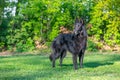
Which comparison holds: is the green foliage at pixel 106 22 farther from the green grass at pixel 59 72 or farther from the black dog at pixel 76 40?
the black dog at pixel 76 40

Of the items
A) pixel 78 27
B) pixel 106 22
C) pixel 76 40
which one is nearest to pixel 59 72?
pixel 76 40

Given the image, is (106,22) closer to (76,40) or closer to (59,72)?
(76,40)

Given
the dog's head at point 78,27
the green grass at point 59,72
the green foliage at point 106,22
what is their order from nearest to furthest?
the green grass at point 59,72 < the dog's head at point 78,27 < the green foliage at point 106,22

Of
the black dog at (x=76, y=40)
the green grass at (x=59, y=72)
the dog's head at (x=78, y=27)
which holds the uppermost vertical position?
the dog's head at (x=78, y=27)

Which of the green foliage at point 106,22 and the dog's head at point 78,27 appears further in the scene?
the green foliage at point 106,22

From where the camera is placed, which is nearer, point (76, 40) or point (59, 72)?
point (59, 72)

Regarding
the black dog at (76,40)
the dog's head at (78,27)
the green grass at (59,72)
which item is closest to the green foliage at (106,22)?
the green grass at (59,72)

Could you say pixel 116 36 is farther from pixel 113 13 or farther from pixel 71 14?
pixel 71 14

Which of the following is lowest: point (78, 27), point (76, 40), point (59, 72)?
point (59, 72)

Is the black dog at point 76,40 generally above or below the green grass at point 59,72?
above

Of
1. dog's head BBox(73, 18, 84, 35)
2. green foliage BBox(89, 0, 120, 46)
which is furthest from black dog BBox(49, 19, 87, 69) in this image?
green foliage BBox(89, 0, 120, 46)

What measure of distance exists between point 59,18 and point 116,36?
181 inches

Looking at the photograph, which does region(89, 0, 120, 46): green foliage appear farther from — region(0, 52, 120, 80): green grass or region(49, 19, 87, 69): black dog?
region(49, 19, 87, 69): black dog

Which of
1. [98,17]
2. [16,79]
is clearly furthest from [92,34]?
[16,79]
